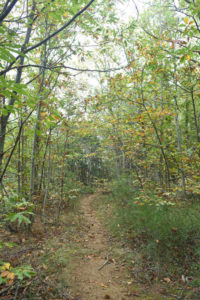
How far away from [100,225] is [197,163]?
4.49 metres

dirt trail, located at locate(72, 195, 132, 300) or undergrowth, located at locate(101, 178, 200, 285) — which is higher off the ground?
undergrowth, located at locate(101, 178, 200, 285)

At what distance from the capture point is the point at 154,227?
4332 millimetres

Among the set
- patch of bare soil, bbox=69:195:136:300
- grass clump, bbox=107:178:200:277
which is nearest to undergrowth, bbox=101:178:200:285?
grass clump, bbox=107:178:200:277

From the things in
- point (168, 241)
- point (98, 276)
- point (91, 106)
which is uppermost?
point (91, 106)

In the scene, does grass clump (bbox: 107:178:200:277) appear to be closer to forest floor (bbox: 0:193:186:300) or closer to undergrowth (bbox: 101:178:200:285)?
undergrowth (bbox: 101:178:200:285)

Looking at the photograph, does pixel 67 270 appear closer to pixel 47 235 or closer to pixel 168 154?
pixel 47 235

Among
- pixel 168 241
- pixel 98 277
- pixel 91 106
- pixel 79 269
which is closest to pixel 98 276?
pixel 98 277

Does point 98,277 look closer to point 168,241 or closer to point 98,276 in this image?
point 98,276

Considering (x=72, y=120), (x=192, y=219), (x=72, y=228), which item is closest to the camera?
(x=192, y=219)

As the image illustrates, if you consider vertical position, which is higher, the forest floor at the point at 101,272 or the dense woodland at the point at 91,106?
the dense woodland at the point at 91,106

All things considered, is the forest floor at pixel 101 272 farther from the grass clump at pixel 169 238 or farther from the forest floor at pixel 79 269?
the grass clump at pixel 169 238

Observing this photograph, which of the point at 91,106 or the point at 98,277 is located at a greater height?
the point at 91,106

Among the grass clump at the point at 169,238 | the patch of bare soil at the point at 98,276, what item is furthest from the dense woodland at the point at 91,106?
the patch of bare soil at the point at 98,276

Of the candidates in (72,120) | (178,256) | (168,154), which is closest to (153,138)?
(168,154)
